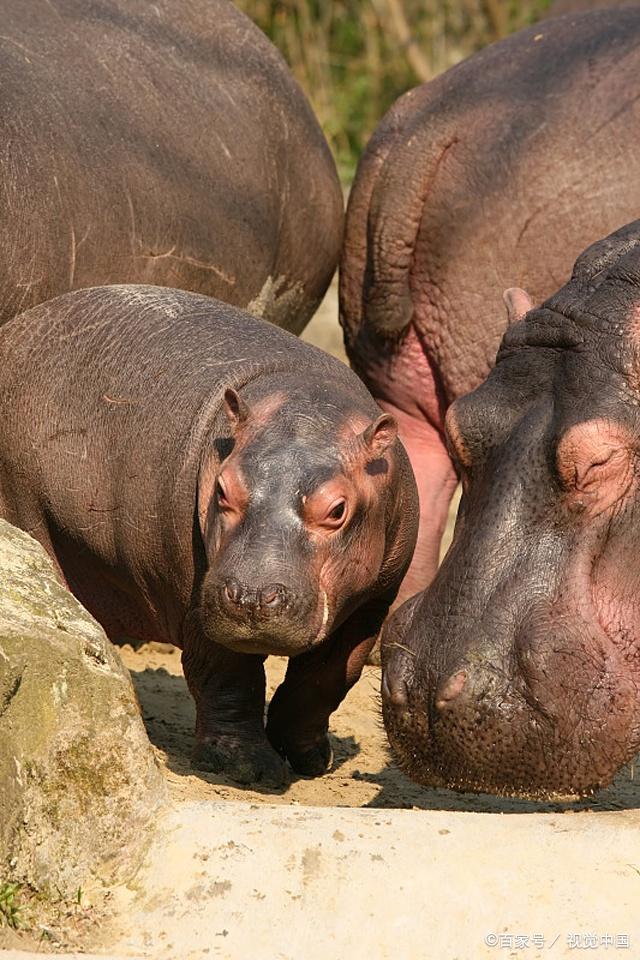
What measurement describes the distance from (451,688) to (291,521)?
33.0 inches

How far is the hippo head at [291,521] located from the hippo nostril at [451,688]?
63 cm

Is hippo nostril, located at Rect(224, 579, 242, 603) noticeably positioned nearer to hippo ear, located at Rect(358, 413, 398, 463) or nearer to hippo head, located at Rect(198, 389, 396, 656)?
hippo head, located at Rect(198, 389, 396, 656)

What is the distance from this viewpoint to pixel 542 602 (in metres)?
4.02

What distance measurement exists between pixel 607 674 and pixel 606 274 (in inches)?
42.5

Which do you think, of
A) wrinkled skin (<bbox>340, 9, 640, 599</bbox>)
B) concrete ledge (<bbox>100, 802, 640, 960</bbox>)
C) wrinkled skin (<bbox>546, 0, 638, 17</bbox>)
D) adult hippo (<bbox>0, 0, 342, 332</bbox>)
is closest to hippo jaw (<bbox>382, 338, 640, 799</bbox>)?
concrete ledge (<bbox>100, 802, 640, 960</bbox>)

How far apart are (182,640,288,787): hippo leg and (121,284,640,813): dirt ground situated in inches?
2.6

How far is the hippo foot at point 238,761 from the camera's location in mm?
5023

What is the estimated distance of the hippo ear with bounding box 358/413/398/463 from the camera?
494 cm

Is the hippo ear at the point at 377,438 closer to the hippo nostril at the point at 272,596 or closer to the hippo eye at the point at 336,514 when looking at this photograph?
the hippo eye at the point at 336,514

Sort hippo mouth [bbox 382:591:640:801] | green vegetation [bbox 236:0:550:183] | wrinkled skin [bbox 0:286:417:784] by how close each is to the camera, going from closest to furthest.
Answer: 1. hippo mouth [bbox 382:591:640:801]
2. wrinkled skin [bbox 0:286:417:784]
3. green vegetation [bbox 236:0:550:183]

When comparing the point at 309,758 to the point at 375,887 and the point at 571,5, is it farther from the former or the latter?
the point at 571,5

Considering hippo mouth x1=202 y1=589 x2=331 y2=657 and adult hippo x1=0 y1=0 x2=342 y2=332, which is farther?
adult hippo x1=0 y1=0 x2=342 y2=332

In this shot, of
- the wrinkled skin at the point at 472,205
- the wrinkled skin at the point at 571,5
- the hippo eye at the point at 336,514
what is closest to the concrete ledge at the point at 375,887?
the hippo eye at the point at 336,514

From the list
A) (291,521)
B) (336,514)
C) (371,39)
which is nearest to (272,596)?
(291,521)
